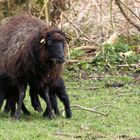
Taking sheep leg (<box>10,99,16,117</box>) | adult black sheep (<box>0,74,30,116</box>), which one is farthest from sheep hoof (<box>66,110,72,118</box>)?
sheep leg (<box>10,99,16,117</box>)

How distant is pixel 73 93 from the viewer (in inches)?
491

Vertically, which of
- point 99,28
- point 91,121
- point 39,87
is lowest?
point 91,121

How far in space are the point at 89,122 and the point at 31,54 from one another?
1375mm

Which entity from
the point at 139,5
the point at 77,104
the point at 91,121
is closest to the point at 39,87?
the point at 91,121

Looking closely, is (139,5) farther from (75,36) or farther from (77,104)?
(77,104)

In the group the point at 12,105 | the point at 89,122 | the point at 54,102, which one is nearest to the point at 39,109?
the point at 54,102

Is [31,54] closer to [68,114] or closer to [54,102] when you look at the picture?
[54,102]

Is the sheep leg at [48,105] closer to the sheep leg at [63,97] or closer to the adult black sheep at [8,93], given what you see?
the sheep leg at [63,97]

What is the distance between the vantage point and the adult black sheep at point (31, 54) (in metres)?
9.33

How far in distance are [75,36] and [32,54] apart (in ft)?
24.0

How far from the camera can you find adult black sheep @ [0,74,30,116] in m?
9.77

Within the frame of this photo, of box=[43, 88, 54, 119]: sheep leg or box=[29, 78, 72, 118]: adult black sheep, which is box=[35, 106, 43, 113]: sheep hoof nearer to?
box=[29, 78, 72, 118]: adult black sheep

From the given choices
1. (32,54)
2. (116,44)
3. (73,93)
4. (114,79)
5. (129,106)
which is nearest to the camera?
(32,54)

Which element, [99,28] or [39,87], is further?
[99,28]
